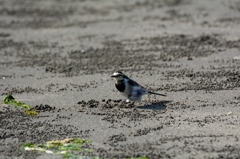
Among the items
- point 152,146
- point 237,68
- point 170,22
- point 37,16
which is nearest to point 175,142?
point 152,146

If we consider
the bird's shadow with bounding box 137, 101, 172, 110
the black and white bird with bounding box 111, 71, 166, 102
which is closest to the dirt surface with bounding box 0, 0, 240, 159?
the bird's shadow with bounding box 137, 101, 172, 110

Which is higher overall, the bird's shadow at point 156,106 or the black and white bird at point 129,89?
the black and white bird at point 129,89

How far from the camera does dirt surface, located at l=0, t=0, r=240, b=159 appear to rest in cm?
725

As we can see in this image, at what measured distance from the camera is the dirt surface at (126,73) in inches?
285

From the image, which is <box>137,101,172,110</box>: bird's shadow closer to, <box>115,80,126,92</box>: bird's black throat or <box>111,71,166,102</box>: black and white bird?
<box>111,71,166,102</box>: black and white bird

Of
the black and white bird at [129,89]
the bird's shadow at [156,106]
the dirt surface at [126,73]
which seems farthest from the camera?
the black and white bird at [129,89]

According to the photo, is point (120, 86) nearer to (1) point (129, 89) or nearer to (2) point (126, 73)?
(1) point (129, 89)

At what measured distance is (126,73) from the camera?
410 inches

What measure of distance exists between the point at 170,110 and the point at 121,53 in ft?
12.3

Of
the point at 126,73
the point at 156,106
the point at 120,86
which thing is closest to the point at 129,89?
the point at 120,86

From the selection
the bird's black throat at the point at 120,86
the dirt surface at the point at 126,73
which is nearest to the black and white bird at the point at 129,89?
the bird's black throat at the point at 120,86

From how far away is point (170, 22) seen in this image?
47.7 ft

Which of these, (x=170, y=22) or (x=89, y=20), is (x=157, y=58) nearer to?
(x=170, y=22)

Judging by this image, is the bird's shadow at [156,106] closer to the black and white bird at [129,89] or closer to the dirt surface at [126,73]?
the dirt surface at [126,73]
